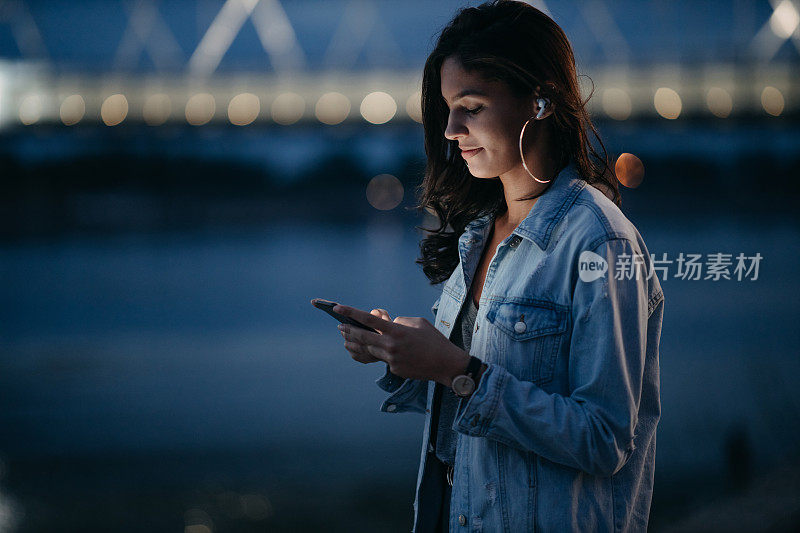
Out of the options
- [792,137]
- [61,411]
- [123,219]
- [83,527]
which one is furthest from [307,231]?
[83,527]

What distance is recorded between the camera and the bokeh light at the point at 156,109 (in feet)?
105

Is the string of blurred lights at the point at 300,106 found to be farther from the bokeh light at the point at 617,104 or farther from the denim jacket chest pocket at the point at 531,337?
the denim jacket chest pocket at the point at 531,337

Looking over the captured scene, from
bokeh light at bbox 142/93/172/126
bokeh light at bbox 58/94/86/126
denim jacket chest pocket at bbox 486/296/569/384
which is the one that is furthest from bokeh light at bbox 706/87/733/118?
denim jacket chest pocket at bbox 486/296/569/384

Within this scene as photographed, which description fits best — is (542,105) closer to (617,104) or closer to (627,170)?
(627,170)

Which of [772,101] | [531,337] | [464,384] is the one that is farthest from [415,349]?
[772,101]

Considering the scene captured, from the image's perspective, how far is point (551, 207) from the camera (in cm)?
126

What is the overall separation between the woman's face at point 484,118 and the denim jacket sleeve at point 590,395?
30 centimetres

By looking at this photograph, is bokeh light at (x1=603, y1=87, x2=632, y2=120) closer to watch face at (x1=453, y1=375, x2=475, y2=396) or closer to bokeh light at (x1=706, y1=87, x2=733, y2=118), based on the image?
bokeh light at (x1=706, y1=87, x2=733, y2=118)

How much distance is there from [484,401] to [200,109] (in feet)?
112

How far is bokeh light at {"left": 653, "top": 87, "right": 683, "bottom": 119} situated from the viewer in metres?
28.6

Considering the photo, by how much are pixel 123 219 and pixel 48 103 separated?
845 centimetres

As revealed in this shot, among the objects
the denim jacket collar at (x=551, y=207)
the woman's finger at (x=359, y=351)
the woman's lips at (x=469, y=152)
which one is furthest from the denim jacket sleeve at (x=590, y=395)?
the woman's lips at (x=469, y=152)

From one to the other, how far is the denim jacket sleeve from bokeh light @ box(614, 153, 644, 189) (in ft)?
1.48

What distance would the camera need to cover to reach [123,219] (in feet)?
94.2
